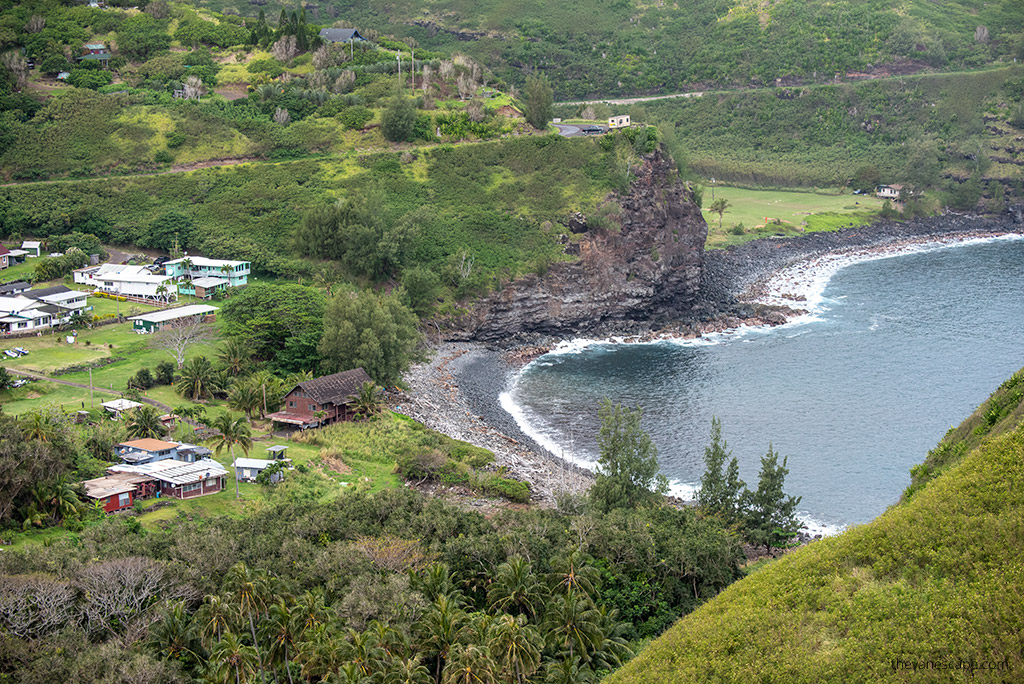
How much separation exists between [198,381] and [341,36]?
7897 centimetres

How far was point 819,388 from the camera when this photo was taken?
85.1 meters

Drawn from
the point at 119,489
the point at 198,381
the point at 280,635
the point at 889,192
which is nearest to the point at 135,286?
the point at 198,381

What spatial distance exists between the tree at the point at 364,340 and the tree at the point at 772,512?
32223mm

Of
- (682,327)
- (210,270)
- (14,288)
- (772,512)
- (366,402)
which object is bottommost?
(772,512)

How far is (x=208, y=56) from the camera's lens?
132 m

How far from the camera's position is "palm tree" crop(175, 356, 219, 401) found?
70625 mm

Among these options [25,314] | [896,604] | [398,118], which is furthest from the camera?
[398,118]

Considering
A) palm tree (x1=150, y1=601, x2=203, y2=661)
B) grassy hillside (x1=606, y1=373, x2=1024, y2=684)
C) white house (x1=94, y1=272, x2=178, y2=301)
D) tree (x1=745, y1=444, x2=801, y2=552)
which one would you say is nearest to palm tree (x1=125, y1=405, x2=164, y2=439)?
palm tree (x1=150, y1=601, x2=203, y2=661)

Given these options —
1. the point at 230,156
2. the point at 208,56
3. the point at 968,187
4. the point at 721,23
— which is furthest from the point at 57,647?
the point at 721,23

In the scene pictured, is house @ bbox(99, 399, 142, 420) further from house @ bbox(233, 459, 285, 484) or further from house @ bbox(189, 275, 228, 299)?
house @ bbox(189, 275, 228, 299)

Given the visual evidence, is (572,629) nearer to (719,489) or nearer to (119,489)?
(719,489)

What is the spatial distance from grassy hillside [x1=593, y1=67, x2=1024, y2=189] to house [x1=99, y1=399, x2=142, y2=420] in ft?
352

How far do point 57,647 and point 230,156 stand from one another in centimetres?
8819

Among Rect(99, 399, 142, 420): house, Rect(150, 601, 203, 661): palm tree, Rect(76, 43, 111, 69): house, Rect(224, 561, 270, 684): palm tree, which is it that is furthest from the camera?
Rect(76, 43, 111, 69): house
